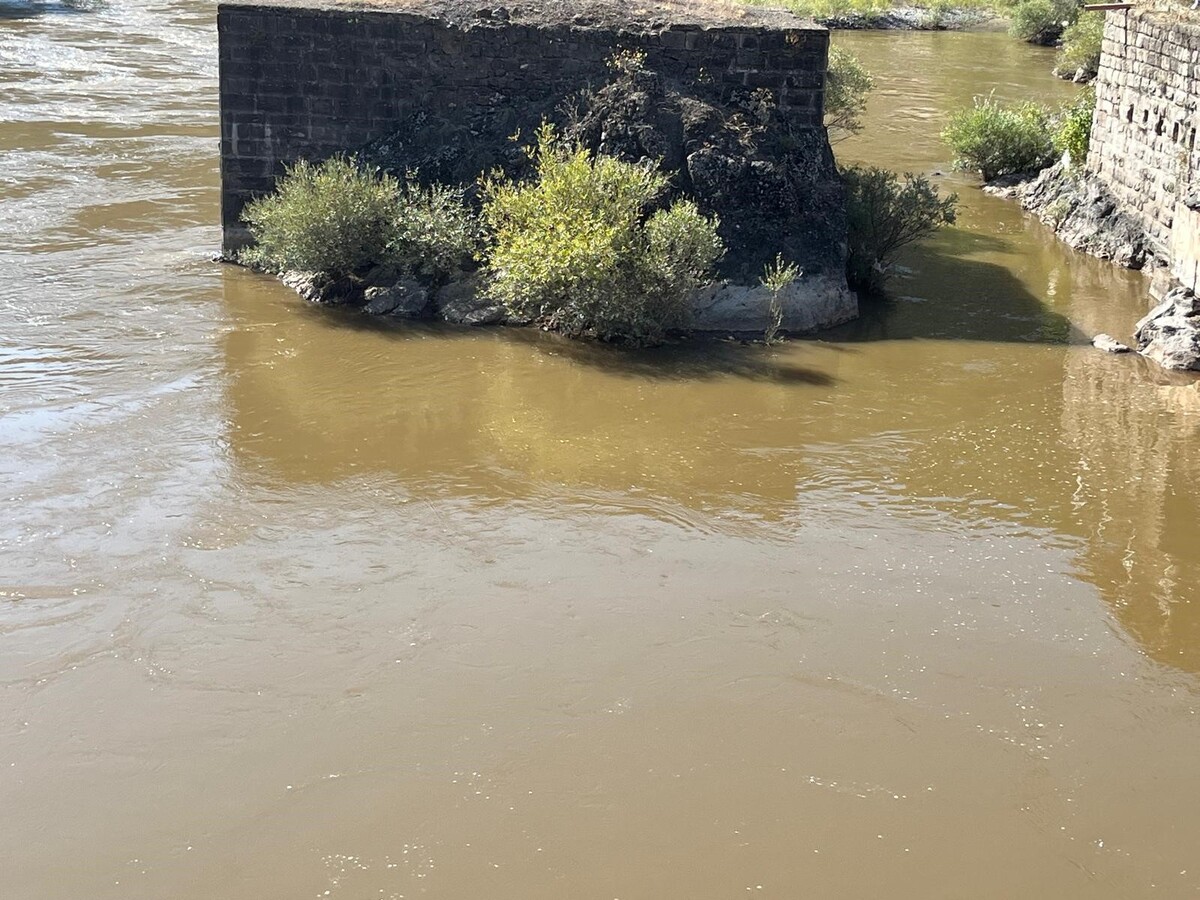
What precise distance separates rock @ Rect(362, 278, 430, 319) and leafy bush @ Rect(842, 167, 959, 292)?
170 inches

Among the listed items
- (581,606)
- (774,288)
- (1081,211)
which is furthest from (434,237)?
(1081,211)

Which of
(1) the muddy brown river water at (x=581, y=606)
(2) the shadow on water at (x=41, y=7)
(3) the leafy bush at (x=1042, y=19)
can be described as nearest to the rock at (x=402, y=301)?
(1) the muddy brown river water at (x=581, y=606)

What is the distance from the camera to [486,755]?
6762 mm

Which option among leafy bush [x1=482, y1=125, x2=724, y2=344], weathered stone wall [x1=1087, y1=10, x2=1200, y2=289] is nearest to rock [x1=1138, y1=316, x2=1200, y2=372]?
weathered stone wall [x1=1087, y1=10, x2=1200, y2=289]

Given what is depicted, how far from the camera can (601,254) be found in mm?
11789

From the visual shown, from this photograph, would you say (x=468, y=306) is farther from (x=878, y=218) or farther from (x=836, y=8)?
(x=836, y=8)

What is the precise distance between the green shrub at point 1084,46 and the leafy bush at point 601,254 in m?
17.5

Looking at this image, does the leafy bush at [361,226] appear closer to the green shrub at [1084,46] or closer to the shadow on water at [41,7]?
the green shrub at [1084,46]

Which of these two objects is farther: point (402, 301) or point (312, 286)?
point (312, 286)

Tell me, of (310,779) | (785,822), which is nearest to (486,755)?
(310,779)

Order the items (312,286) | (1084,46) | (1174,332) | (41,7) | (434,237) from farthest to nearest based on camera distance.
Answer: (41,7), (1084,46), (312,286), (434,237), (1174,332)

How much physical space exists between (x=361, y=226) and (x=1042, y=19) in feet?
86.6

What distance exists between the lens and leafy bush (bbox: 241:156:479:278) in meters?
12.9

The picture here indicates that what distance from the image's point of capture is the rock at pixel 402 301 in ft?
42.9
